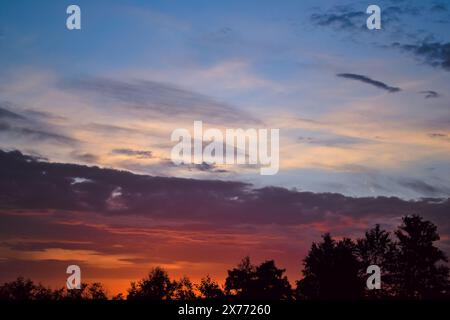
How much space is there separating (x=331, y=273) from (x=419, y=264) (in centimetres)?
1241

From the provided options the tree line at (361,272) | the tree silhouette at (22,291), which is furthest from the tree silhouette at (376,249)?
the tree silhouette at (22,291)

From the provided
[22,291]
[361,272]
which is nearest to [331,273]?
[361,272]

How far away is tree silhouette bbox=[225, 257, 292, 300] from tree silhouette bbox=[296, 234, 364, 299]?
341cm

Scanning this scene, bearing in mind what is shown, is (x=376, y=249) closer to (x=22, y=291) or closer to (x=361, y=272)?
(x=361, y=272)

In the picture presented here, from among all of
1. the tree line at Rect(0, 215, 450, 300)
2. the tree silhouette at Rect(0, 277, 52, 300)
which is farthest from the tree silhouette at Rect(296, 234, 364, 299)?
the tree silhouette at Rect(0, 277, 52, 300)

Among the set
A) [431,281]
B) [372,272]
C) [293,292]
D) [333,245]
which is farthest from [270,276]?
[431,281]

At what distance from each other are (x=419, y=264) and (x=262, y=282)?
2298 cm

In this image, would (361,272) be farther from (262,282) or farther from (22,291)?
(22,291)

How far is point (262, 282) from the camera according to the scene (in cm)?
8138

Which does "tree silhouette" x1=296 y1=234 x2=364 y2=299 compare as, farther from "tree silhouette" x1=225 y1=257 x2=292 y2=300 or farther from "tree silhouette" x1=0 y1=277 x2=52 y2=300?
"tree silhouette" x1=0 y1=277 x2=52 y2=300

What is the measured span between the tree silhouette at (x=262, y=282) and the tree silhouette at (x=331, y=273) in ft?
11.2
